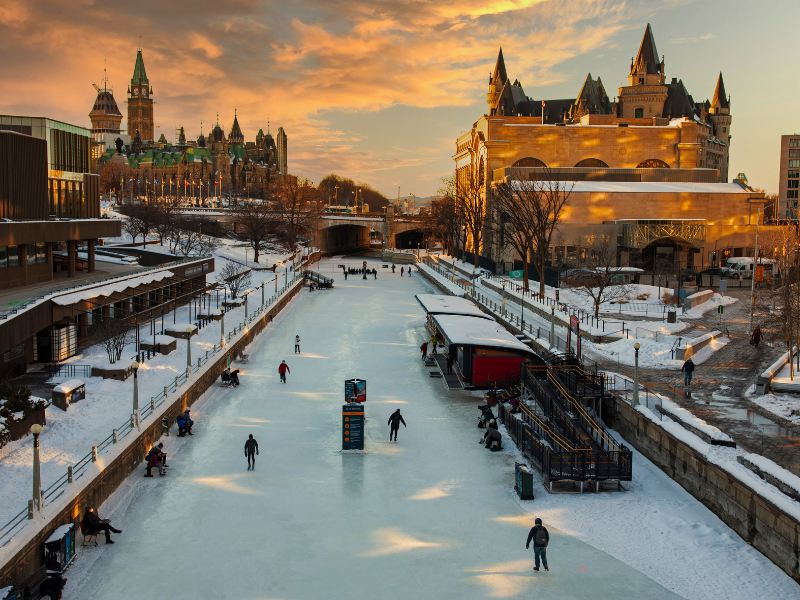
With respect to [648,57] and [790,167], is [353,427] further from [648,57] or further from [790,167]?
[790,167]

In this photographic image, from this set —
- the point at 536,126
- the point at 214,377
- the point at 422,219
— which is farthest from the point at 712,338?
the point at 422,219

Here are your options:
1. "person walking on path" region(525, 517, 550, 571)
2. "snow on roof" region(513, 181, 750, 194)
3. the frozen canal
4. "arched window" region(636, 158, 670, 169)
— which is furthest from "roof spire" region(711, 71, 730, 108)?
"person walking on path" region(525, 517, 550, 571)

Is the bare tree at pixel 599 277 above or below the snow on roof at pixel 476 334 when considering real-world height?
above

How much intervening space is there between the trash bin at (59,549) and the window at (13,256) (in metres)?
24.6

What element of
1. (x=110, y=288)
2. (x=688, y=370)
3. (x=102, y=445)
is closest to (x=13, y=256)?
(x=110, y=288)

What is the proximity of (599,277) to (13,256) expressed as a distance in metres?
32.8

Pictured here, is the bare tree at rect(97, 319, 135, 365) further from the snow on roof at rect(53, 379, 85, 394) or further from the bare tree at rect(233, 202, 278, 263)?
the bare tree at rect(233, 202, 278, 263)

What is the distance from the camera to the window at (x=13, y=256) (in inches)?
1348

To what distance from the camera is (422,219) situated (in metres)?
131

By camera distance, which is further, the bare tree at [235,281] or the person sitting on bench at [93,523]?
the bare tree at [235,281]

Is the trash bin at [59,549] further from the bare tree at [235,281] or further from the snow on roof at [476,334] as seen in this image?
the bare tree at [235,281]

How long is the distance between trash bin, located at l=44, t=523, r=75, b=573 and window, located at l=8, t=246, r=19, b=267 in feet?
80.8

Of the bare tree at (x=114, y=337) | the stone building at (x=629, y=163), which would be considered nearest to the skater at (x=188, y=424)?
the bare tree at (x=114, y=337)

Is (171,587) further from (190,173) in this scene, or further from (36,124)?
(190,173)
